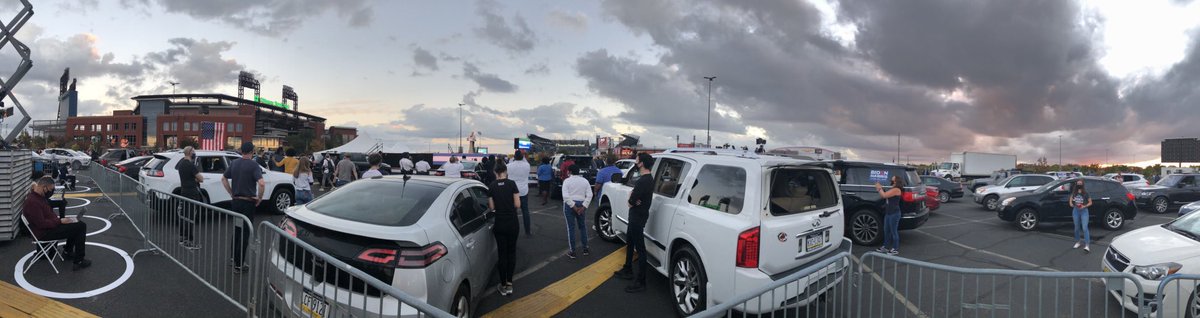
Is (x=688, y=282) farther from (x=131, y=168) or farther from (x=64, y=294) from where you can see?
(x=131, y=168)

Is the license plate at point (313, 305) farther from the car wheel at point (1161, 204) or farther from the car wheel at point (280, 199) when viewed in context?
the car wheel at point (1161, 204)

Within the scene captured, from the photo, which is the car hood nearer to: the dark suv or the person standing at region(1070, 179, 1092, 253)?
the dark suv

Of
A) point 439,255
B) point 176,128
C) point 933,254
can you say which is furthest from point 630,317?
point 176,128

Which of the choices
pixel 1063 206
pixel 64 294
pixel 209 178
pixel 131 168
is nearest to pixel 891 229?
pixel 1063 206

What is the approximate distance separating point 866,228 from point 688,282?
5711 mm

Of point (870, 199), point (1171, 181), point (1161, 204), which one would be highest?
point (1171, 181)

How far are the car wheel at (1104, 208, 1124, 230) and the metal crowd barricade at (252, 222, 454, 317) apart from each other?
15296 mm

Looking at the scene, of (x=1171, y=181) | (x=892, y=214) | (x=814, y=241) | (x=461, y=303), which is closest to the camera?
(x=461, y=303)

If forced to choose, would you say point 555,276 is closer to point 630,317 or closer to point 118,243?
point 630,317

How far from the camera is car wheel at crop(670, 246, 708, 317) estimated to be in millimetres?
4262

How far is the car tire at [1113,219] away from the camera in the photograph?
10781mm

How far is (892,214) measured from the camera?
765cm

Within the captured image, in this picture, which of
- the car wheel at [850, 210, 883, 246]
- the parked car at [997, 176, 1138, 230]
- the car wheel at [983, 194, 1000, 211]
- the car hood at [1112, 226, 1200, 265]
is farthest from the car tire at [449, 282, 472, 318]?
the car wheel at [983, 194, 1000, 211]

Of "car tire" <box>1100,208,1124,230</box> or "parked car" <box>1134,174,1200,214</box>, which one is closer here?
"car tire" <box>1100,208,1124,230</box>
